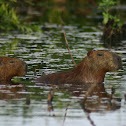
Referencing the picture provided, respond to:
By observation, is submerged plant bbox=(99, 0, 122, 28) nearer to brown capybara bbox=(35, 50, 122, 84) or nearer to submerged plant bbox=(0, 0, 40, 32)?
submerged plant bbox=(0, 0, 40, 32)

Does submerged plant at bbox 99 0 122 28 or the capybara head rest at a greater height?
submerged plant at bbox 99 0 122 28

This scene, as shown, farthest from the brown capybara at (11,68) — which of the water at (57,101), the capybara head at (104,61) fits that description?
the capybara head at (104,61)

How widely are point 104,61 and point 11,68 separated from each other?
2.57m

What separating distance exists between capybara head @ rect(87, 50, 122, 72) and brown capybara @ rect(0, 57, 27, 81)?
73.5 inches

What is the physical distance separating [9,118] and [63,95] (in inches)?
96.3

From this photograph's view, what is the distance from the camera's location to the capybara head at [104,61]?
13.5 metres

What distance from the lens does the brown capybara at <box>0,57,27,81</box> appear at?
14484mm

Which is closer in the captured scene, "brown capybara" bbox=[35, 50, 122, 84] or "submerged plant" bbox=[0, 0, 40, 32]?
"brown capybara" bbox=[35, 50, 122, 84]

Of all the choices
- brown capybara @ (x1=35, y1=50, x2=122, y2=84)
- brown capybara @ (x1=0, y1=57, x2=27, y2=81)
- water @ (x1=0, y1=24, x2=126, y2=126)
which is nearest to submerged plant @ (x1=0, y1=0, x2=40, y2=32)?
water @ (x1=0, y1=24, x2=126, y2=126)

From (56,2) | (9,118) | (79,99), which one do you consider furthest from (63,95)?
(56,2)

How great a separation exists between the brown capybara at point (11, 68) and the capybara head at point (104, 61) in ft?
6.13

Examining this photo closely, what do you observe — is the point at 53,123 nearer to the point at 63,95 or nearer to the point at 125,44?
the point at 63,95

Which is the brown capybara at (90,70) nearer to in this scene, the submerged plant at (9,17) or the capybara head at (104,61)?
the capybara head at (104,61)

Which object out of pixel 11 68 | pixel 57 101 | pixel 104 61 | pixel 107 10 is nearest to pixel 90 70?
pixel 104 61
